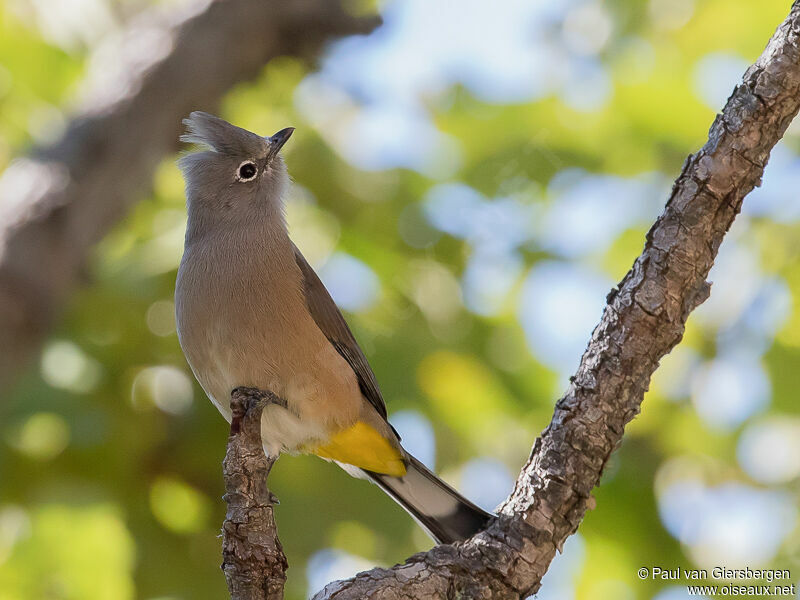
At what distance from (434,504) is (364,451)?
648mm

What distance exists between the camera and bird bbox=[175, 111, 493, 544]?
474 centimetres

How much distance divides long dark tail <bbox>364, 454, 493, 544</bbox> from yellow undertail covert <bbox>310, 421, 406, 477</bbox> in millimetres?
74

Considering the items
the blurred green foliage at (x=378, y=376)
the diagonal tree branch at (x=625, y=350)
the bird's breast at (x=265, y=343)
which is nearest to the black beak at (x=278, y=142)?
the bird's breast at (x=265, y=343)

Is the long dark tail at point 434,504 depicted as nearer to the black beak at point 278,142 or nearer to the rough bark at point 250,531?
the rough bark at point 250,531

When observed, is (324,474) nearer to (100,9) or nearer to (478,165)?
(478,165)

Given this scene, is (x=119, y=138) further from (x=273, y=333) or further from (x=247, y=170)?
(x=273, y=333)

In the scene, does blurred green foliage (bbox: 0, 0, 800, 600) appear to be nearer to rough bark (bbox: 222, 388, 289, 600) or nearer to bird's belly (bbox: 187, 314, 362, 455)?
bird's belly (bbox: 187, 314, 362, 455)

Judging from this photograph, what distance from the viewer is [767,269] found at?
6.28 metres

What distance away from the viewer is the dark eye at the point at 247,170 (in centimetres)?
577

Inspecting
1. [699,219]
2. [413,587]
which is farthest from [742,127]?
[413,587]

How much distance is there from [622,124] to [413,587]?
4.72 metres

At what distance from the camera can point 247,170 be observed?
19.0 ft

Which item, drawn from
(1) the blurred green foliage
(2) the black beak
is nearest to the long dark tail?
(1) the blurred green foliage

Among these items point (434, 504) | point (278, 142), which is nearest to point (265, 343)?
point (434, 504)
